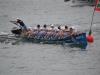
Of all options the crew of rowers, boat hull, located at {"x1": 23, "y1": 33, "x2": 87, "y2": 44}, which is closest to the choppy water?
boat hull, located at {"x1": 23, "y1": 33, "x2": 87, "y2": 44}

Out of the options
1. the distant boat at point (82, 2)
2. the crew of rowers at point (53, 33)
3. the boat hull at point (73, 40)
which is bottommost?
the boat hull at point (73, 40)

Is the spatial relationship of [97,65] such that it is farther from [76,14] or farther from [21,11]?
[21,11]

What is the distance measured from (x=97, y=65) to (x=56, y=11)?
39.5 m

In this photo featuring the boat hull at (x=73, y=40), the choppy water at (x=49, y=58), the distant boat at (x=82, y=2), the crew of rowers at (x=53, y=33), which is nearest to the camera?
the choppy water at (x=49, y=58)

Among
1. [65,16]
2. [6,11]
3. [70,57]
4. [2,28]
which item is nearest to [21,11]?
[6,11]

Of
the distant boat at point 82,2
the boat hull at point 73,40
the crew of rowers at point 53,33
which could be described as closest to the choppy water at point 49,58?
the boat hull at point 73,40

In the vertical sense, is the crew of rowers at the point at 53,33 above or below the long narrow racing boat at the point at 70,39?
above

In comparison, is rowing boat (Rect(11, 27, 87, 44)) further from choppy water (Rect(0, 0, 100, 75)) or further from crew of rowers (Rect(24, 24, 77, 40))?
choppy water (Rect(0, 0, 100, 75))

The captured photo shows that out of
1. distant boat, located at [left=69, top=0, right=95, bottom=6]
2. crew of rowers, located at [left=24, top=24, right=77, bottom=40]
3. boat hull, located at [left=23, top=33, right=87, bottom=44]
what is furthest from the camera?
distant boat, located at [left=69, top=0, right=95, bottom=6]

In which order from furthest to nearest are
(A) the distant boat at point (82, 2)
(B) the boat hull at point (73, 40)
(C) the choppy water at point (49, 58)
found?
(A) the distant boat at point (82, 2), (B) the boat hull at point (73, 40), (C) the choppy water at point (49, 58)

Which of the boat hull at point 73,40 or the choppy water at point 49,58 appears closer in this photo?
the choppy water at point 49,58

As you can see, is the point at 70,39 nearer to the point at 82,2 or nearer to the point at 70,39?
the point at 70,39

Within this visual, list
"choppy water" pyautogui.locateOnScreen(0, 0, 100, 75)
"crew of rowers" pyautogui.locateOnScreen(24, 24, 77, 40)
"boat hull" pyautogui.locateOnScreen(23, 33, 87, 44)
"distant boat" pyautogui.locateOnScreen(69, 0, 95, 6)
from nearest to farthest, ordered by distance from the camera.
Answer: "choppy water" pyautogui.locateOnScreen(0, 0, 100, 75)
"boat hull" pyautogui.locateOnScreen(23, 33, 87, 44)
"crew of rowers" pyautogui.locateOnScreen(24, 24, 77, 40)
"distant boat" pyautogui.locateOnScreen(69, 0, 95, 6)

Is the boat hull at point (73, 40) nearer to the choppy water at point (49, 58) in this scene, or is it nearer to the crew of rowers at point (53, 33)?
the crew of rowers at point (53, 33)
